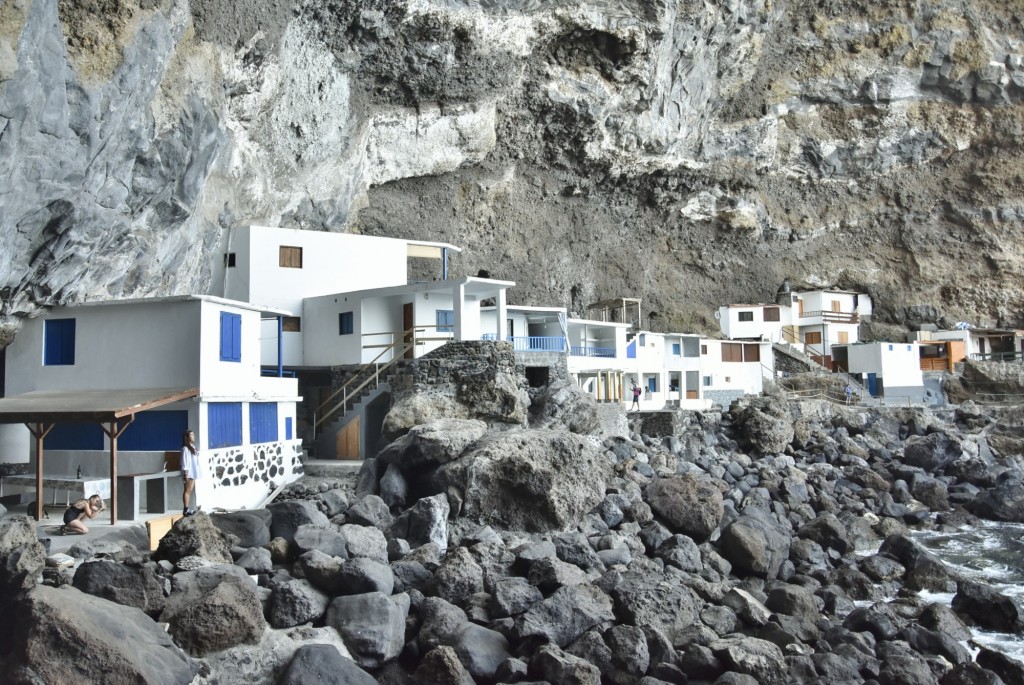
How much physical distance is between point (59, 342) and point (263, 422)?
15.7 feet

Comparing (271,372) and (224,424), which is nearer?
(224,424)

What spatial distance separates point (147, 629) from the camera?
9.53 meters

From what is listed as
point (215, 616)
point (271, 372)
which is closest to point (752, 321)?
point (271, 372)

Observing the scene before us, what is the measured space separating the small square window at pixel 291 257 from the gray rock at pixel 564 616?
2016 cm

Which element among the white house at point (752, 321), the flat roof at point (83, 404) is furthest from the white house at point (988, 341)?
the flat roof at point (83, 404)

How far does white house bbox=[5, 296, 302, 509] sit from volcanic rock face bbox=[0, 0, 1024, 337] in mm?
991

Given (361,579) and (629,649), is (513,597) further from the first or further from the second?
(361,579)

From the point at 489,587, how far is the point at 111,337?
10993 mm

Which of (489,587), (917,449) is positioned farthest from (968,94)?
(489,587)

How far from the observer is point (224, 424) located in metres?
18.4

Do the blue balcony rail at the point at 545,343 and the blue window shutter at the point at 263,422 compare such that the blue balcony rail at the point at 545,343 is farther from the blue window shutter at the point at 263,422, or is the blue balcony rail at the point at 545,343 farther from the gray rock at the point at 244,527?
the gray rock at the point at 244,527

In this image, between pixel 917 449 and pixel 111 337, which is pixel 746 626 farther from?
pixel 917 449

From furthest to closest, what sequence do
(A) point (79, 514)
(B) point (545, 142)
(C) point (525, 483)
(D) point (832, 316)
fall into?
(D) point (832, 316)
(B) point (545, 142)
(C) point (525, 483)
(A) point (79, 514)

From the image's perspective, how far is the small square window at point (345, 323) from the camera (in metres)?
26.8
